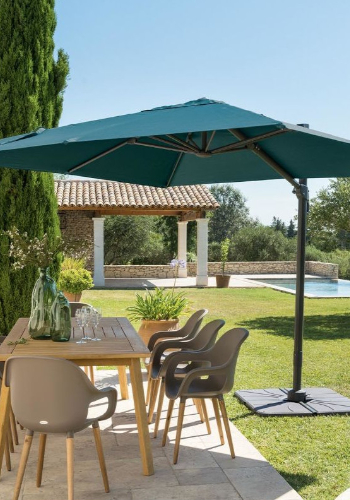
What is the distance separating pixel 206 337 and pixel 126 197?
16602mm

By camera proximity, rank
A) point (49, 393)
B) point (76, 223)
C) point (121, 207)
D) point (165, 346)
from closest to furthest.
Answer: point (49, 393)
point (165, 346)
point (121, 207)
point (76, 223)

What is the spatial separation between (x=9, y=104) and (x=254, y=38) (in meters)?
12.9

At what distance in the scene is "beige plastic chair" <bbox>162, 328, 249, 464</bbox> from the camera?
4137mm

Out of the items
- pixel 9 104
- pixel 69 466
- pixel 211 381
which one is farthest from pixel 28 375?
pixel 9 104

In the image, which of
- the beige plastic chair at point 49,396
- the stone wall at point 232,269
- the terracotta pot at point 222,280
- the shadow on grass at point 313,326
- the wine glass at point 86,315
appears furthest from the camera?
the stone wall at point 232,269

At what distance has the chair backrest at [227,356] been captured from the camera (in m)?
4.19

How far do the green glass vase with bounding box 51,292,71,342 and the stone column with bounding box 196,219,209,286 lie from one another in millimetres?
15620

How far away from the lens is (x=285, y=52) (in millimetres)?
20016

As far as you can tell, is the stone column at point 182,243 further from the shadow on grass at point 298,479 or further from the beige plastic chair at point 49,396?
the beige plastic chair at point 49,396

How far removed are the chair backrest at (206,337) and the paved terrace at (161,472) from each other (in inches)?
25.4

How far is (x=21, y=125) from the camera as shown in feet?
24.4

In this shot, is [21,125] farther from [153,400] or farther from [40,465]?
[40,465]

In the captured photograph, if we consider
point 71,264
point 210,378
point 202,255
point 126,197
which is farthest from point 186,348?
point 126,197

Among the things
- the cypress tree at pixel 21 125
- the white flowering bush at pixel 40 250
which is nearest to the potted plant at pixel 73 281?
the cypress tree at pixel 21 125
